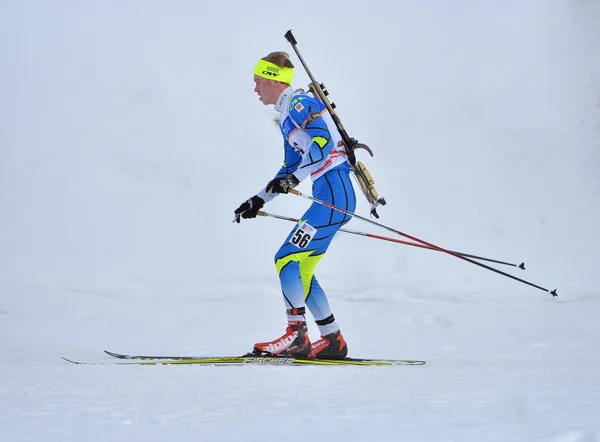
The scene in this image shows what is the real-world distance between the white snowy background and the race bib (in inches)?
32.6

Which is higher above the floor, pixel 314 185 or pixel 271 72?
pixel 271 72

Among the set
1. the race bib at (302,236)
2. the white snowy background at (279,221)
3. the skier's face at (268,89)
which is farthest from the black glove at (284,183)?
the white snowy background at (279,221)

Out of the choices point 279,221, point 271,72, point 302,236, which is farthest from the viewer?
point 279,221

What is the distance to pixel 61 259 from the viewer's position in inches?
388

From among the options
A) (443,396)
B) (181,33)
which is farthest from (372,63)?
(443,396)

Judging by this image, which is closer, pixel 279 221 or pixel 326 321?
pixel 326 321

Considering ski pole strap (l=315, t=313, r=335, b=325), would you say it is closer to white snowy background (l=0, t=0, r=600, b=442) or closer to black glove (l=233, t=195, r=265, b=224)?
white snowy background (l=0, t=0, r=600, b=442)

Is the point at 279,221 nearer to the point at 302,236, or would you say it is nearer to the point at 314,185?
the point at 314,185

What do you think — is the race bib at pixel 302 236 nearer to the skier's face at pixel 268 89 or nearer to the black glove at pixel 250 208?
the black glove at pixel 250 208

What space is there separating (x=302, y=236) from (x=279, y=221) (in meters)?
6.66

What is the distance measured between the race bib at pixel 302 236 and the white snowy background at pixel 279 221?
83cm

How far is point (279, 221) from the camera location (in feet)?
38.7

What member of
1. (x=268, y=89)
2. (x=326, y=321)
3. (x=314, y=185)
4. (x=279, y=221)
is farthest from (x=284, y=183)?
(x=279, y=221)

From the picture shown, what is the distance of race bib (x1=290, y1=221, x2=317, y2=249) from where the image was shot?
16.8 feet
